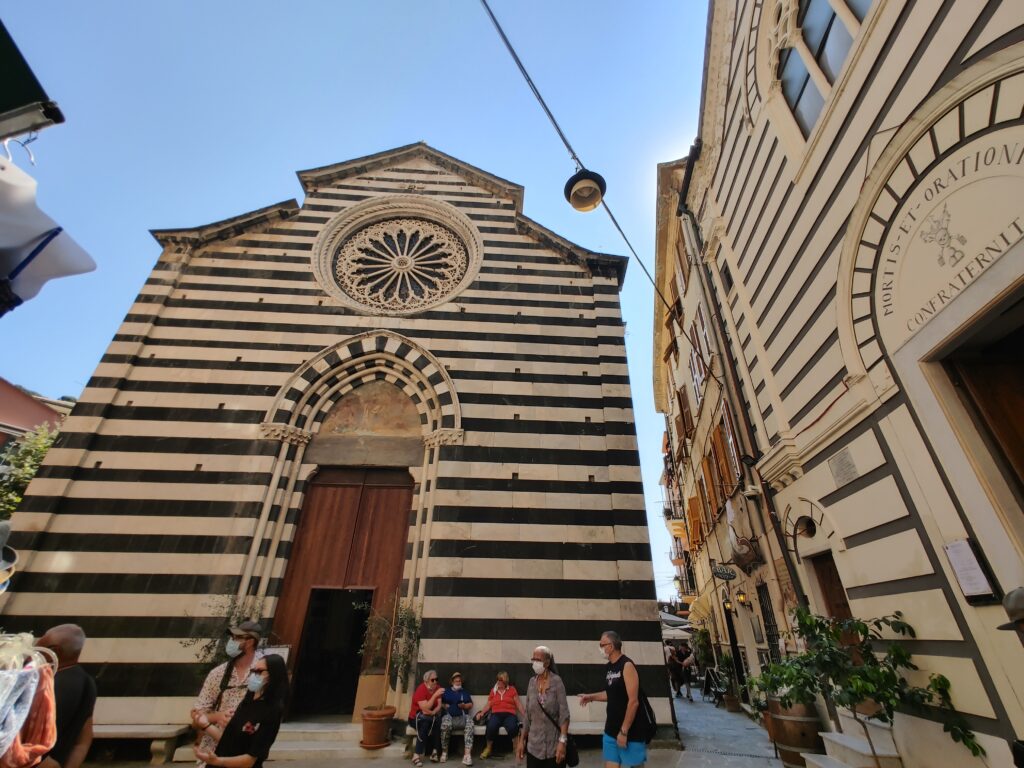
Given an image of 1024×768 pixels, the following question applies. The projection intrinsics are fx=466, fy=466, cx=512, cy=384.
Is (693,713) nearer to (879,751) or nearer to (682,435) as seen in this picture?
(879,751)

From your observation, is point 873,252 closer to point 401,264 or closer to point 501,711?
point 501,711

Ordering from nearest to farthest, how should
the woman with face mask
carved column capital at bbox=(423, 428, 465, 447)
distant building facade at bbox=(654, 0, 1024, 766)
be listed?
distant building facade at bbox=(654, 0, 1024, 766), the woman with face mask, carved column capital at bbox=(423, 428, 465, 447)

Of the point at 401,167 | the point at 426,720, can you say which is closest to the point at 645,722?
the point at 426,720

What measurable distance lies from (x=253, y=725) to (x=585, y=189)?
5.41 metres

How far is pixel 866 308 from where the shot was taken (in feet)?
14.9

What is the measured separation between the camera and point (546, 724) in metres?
4.03

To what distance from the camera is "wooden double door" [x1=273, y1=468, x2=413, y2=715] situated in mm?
7941

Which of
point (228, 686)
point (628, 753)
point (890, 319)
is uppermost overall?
point (890, 319)

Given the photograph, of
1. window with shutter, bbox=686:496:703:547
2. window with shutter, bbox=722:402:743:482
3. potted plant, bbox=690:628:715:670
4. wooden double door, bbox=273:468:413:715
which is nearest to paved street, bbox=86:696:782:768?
wooden double door, bbox=273:468:413:715

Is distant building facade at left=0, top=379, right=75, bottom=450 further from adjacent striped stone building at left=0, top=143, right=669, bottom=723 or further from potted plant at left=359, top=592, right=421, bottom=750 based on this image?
potted plant at left=359, top=592, right=421, bottom=750

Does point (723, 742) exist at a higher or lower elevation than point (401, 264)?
lower

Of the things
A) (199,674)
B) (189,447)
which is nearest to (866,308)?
(199,674)

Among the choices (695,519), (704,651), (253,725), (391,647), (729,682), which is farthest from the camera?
(704,651)

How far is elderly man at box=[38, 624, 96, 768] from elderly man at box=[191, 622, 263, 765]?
1.97ft
